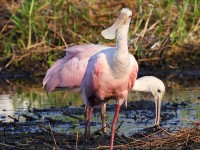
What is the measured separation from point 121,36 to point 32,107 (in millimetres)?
4566

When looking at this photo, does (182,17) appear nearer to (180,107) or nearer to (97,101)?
(180,107)

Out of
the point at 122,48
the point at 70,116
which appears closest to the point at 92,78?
the point at 122,48

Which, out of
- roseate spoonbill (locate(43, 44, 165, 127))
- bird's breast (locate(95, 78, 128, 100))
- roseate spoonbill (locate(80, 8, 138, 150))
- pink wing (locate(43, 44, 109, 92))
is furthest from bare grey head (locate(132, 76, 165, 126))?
bird's breast (locate(95, 78, 128, 100))

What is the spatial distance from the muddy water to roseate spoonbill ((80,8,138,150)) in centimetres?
49

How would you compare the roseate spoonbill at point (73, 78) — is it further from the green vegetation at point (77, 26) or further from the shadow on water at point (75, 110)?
the green vegetation at point (77, 26)

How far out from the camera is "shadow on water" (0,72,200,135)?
986 cm

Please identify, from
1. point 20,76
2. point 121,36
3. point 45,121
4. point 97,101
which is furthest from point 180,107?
point 20,76

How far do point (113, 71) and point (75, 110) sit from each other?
11.4 feet

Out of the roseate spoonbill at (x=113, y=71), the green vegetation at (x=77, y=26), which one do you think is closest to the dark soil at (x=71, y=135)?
the roseate spoonbill at (x=113, y=71)

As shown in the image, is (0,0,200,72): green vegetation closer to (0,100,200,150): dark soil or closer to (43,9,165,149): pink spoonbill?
(0,100,200,150): dark soil

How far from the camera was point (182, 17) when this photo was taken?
15516mm

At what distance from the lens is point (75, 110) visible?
11.2 metres

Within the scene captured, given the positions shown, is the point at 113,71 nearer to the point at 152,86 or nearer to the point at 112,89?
the point at 112,89

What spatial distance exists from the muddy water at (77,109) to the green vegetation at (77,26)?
5.22ft
